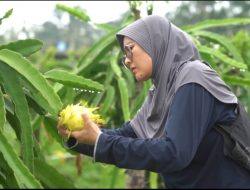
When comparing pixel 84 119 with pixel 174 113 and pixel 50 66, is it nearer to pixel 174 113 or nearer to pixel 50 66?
pixel 174 113

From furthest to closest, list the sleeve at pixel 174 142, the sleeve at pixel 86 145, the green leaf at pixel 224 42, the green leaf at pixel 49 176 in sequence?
the green leaf at pixel 224 42 < the green leaf at pixel 49 176 < the sleeve at pixel 86 145 < the sleeve at pixel 174 142

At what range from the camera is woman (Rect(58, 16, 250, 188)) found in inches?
55.1

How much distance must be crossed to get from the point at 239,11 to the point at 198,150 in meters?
4.86

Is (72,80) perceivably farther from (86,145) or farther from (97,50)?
(97,50)

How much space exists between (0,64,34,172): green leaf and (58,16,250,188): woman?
145mm

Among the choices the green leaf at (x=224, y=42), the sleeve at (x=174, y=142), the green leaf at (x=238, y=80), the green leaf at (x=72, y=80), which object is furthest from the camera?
the green leaf at (x=224, y=42)

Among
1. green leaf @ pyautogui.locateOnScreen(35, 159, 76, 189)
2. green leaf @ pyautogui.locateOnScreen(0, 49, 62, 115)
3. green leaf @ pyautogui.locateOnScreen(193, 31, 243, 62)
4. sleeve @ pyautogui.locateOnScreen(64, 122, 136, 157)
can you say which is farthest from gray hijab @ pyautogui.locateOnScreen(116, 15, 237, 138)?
green leaf @ pyautogui.locateOnScreen(193, 31, 243, 62)

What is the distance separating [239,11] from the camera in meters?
6.14

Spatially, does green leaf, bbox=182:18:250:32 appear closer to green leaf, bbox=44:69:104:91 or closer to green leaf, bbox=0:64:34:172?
green leaf, bbox=44:69:104:91

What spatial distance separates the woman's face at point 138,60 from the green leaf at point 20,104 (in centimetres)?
34

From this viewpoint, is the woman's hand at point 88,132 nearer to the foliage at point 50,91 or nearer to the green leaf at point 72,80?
the foliage at point 50,91

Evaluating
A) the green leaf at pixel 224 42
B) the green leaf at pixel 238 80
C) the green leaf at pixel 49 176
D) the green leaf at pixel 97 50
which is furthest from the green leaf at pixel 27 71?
the green leaf at pixel 224 42

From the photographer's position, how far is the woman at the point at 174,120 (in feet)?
4.59

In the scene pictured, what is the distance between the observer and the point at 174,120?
1406 millimetres
